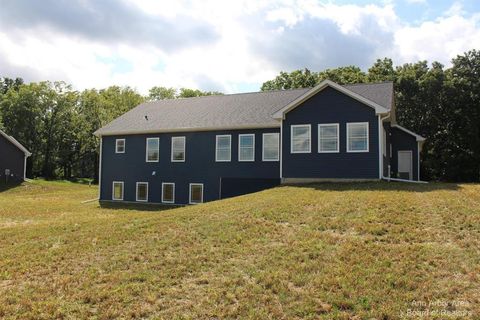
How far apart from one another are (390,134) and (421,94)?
510 inches

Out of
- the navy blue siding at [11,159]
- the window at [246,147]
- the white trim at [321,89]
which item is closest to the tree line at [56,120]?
the navy blue siding at [11,159]

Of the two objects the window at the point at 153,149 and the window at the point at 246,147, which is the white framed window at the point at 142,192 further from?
the window at the point at 246,147

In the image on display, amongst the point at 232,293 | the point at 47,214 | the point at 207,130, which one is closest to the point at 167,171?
the point at 207,130

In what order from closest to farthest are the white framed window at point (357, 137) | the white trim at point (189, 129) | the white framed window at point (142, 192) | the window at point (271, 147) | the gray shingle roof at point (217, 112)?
1. the white framed window at point (357, 137)
2. the window at point (271, 147)
3. the white trim at point (189, 129)
4. the gray shingle roof at point (217, 112)
5. the white framed window at point (142, 192)

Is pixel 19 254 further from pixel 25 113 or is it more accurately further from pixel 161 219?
pixel 25 113

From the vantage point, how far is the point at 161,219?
11.4 m

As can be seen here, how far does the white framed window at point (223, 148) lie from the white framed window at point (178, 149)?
7.48 feet

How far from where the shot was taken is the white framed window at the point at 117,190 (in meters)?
25.8

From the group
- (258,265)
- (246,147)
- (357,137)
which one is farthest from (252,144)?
(258,265)

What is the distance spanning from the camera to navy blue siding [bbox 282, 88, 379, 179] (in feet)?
59.7

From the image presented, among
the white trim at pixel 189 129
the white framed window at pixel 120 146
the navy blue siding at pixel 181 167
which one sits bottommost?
the navy blue siding at pixel 181 167

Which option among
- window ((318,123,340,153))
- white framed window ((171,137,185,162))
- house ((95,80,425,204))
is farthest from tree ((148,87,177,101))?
window ((318,123,340,153))

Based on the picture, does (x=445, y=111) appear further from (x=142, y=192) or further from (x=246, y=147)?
(x=142, y=192)

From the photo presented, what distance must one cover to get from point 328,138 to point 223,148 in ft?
20.2
